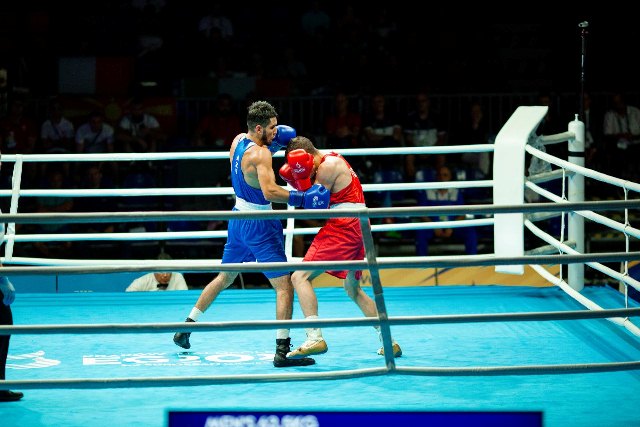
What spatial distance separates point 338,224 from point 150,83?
686 centimetres

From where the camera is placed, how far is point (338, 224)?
542 centimetres

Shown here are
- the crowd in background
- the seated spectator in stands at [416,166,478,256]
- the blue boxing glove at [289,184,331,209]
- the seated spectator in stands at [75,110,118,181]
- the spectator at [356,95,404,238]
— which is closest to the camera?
the blue boxing glove at [289,184,331,209]

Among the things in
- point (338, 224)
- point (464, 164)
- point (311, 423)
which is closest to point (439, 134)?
point (464, 164)

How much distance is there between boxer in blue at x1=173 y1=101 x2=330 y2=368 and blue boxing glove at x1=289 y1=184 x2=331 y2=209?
0.04ft

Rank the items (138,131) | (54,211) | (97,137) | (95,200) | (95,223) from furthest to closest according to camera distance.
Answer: (138,131) → (97,137) → (95,200) → (95,223) → (54,211)

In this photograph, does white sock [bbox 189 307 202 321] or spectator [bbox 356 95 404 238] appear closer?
white sock [bbox 189 307 202 321]

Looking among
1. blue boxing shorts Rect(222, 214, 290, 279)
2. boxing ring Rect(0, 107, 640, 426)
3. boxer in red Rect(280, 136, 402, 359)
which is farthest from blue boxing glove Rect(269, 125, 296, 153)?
boxing ring Rect(0, 107, 640, 426)

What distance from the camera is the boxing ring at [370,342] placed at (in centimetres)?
379

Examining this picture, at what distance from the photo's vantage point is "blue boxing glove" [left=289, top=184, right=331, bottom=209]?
16.8 ft

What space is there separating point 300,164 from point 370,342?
4.03ft

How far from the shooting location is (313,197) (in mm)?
5137

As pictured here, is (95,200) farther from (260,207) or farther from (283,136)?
(283,136)

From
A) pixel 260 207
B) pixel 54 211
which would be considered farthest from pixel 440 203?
pixel 260 207

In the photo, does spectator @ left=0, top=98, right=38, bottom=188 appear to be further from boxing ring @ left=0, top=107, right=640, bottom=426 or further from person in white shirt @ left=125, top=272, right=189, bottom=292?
boxing ring @ left=0, top=107, right=640, bottom=426
